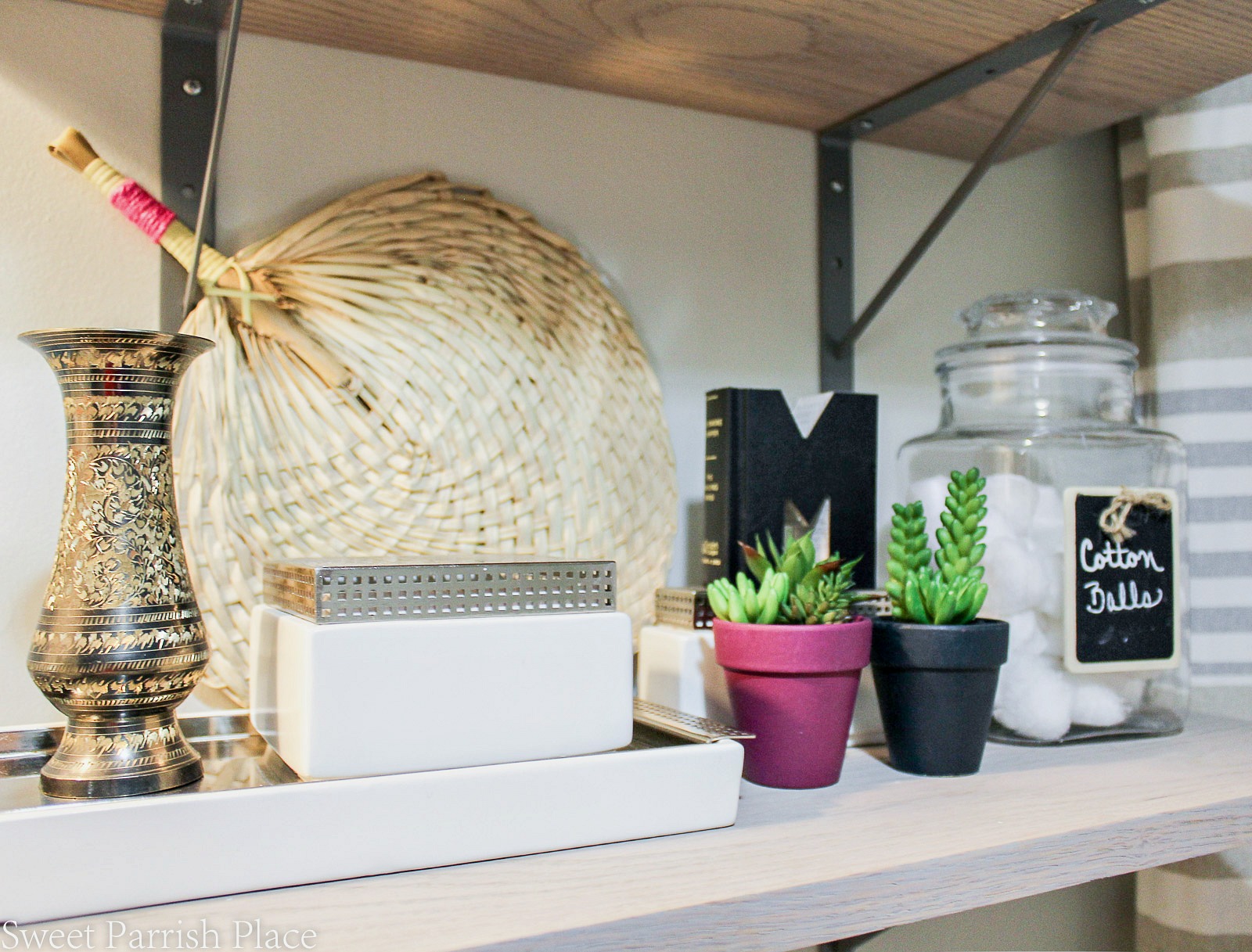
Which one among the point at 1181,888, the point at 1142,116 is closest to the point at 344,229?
the point at 1142,116

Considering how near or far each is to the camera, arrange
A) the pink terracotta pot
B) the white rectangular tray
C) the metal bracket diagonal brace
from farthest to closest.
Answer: the metal bracket diagonal brace < the pink terracotta pot < the white rectangular tray

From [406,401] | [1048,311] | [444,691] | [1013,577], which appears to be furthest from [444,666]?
[1048,311]

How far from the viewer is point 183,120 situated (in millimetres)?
717

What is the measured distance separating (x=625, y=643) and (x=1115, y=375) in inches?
19.8

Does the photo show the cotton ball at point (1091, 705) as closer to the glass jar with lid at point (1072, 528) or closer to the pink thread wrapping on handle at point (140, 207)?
the glass jar with lid at point (1072, 528)

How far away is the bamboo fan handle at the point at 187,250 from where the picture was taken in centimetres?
68

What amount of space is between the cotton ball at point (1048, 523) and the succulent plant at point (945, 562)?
64 millimetres

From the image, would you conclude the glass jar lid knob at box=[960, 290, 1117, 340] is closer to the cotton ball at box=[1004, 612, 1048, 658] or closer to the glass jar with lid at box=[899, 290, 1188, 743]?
the glass jar with lid at box=[899, 290, 1188, 743]

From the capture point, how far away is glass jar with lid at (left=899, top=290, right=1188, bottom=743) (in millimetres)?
725

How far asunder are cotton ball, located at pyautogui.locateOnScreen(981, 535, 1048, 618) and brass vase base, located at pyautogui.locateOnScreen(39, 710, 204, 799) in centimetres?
53

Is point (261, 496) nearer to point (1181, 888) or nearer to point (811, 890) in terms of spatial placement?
point (811, 890)

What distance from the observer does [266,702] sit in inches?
21.7

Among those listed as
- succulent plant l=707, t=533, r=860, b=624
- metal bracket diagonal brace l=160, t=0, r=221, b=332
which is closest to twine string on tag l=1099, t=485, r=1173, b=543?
succulent plant l=707, t=533, r=860, b=624

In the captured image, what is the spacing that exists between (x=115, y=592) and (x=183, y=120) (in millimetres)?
397
